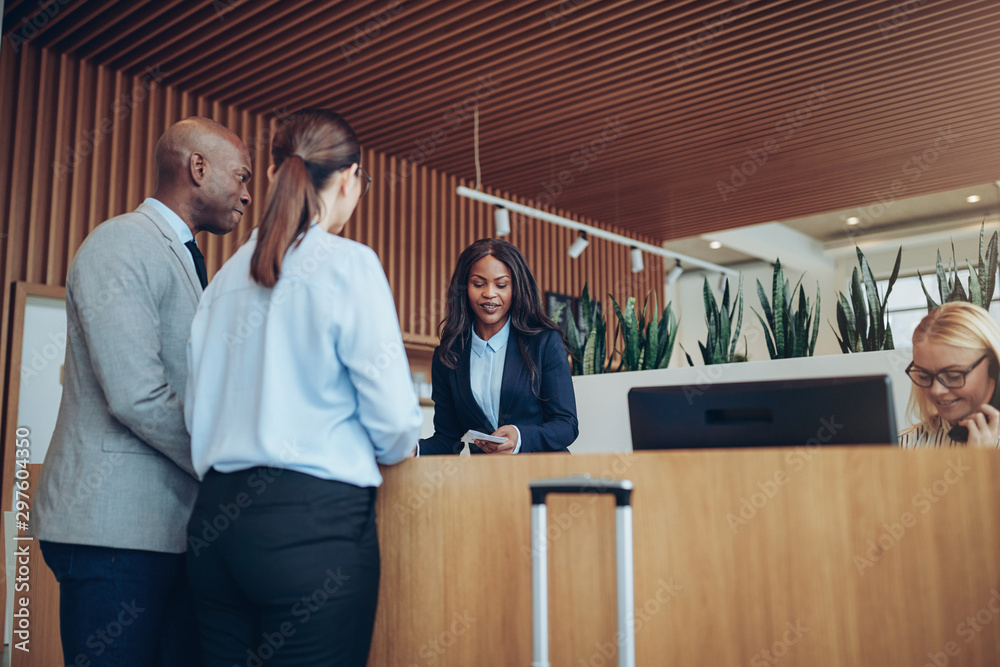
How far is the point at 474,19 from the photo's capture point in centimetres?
405

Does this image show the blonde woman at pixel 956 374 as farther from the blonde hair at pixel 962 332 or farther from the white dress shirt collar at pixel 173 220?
the white dress shirt collar at pixel 173 220

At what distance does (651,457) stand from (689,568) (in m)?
0.16

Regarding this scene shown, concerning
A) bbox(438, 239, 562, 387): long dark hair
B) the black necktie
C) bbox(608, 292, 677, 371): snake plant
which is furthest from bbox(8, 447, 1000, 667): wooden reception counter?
bbox(608, 292, 677, 371): snake plant

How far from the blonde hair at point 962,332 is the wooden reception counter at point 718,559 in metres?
1.22

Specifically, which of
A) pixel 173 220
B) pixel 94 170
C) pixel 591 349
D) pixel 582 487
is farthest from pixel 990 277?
pixel 94 170

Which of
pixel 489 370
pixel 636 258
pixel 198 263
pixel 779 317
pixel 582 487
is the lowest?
pixel 582 487

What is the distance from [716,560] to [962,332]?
1.36 m

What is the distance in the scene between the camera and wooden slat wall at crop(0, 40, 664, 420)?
4.09m

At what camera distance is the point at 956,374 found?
2043 mm

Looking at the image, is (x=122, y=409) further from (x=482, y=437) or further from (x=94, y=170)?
(x=94, y=170)

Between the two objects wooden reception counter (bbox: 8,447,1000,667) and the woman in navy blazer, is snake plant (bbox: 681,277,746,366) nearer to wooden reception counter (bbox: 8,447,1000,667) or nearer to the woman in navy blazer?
the woman in navy blazer

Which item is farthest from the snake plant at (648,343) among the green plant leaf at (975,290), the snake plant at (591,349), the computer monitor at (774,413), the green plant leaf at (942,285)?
the computer monitor at (774,413)

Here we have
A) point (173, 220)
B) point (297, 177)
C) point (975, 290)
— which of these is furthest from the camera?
point (975, 290)

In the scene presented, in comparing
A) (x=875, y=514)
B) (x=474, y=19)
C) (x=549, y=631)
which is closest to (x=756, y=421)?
(x=875, y=514)
